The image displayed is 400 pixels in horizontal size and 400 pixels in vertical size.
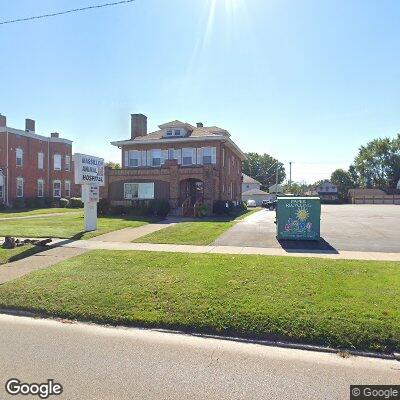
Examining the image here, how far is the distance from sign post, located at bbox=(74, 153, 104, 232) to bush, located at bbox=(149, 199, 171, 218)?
6669 millimetres

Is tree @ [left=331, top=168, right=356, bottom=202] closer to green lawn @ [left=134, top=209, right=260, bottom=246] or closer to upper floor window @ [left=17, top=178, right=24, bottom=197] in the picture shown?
upper floor window @ [left=17, top=178, right=24, bottom=197]

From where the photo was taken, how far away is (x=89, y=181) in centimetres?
1622

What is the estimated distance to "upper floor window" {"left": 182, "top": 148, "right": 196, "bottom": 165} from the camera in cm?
2939

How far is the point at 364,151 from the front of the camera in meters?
90.1

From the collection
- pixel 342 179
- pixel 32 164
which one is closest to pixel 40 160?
pixel 32 164

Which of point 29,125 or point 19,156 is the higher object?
point 29,125

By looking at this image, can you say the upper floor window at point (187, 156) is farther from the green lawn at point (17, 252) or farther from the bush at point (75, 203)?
the green lawn at point (17, 252)

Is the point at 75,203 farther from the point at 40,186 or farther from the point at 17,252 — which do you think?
the point at 17,252

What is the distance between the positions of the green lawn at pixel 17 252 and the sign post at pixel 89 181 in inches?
165

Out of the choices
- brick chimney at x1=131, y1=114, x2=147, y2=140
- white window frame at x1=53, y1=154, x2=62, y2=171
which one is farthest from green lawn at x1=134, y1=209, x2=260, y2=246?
white window frame at x1=53, y1=154, x2=62, y2=171

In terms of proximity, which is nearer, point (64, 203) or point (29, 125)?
point (64, 203)

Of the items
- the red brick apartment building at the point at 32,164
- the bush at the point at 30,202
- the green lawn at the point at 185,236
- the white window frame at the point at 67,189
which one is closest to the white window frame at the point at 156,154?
the bush at the point at 30,202

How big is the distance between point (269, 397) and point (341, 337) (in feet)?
5.91

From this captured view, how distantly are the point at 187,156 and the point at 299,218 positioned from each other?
58.1 feet
